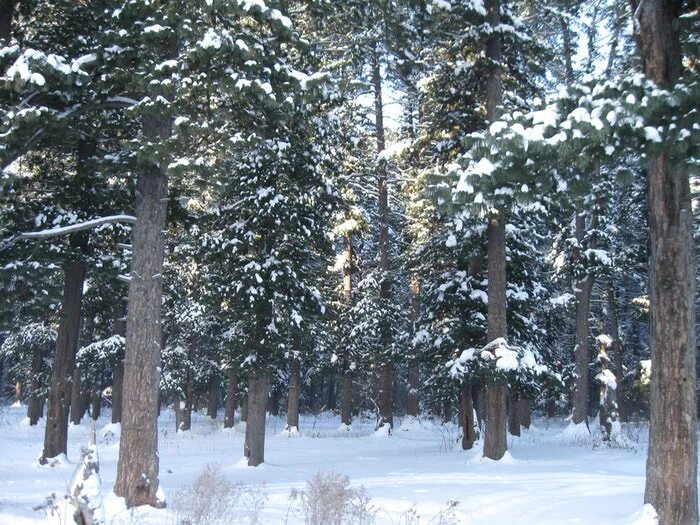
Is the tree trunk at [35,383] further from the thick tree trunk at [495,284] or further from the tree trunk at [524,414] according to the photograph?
the thick tree trunk at [495,284]

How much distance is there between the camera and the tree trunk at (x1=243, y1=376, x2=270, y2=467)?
1541cm

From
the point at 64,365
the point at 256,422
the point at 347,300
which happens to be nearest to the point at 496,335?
the point at 256,422

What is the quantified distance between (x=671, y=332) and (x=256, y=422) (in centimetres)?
1076

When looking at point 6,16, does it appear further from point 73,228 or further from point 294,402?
point 294,402

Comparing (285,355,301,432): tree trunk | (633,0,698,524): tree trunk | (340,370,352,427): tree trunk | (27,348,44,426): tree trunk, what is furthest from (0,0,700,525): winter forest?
(27,348,44,426): tree trunk

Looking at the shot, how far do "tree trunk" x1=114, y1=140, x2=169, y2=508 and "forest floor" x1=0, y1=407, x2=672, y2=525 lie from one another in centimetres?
39

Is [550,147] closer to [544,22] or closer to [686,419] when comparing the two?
[686,419]

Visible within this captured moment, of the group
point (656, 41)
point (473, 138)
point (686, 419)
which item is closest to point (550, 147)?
point (473, 138)

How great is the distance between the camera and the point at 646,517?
24.1 ft

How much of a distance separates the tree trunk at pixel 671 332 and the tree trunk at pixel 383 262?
16.8 m

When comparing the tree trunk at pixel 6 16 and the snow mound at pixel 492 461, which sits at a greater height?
the tree trunk at pixel 6 16

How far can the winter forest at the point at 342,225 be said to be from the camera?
7.46 m

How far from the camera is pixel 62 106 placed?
33.5 ft

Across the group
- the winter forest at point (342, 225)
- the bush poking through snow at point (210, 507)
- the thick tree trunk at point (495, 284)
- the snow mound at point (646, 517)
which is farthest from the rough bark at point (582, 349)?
the bush poking through snow at point (210, 507)
